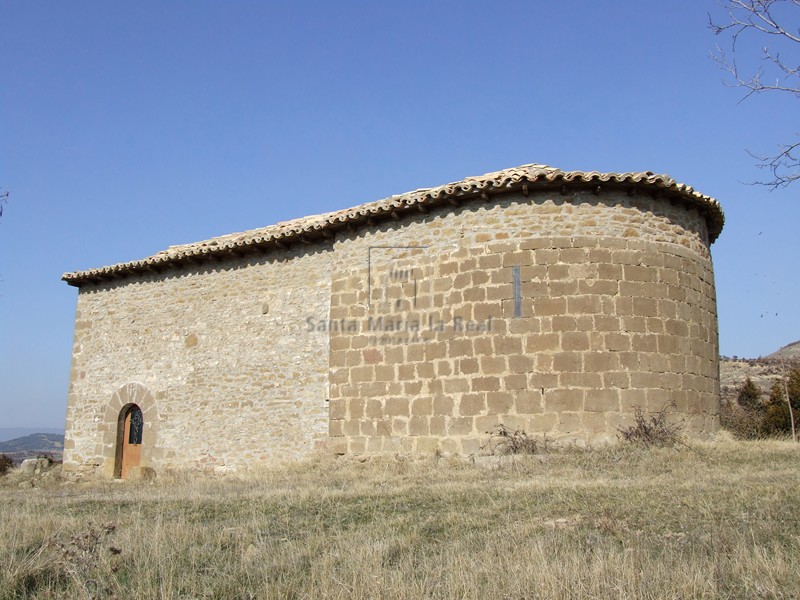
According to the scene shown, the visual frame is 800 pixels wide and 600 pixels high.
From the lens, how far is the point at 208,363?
49.5 feet

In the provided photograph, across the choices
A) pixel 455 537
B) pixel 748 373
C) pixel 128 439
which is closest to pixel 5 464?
pixel 128 439

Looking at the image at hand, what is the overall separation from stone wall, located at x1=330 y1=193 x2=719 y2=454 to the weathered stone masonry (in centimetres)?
3

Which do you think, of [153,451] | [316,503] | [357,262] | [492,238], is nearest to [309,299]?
[357,262]

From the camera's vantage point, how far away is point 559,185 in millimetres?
11297

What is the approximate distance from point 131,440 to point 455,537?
1211 cm

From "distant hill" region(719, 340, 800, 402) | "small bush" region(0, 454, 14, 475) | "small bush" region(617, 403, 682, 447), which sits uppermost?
"distant hill" region(719, 340, 800, 402)

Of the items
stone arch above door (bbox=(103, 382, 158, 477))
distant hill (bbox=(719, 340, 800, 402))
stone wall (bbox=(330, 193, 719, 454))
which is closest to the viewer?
stone wall (bbox=(330, 193, 719, 454))

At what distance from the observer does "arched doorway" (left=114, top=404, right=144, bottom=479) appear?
636 inches

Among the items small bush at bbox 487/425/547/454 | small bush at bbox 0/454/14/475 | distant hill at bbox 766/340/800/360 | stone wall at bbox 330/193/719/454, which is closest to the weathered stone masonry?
stone wall at bbox 330/193/719/454

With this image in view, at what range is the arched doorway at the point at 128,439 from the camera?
16.2 m

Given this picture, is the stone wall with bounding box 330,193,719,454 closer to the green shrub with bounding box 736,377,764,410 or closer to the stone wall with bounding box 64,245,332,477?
the stone wall with bounding box 64,245,332,477

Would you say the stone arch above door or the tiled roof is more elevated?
the tiled roof

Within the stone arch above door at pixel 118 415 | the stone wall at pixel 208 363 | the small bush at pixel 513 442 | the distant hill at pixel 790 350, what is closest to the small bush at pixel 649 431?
the small bush at pixel 513 442

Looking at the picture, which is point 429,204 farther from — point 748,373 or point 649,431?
point 748,373
